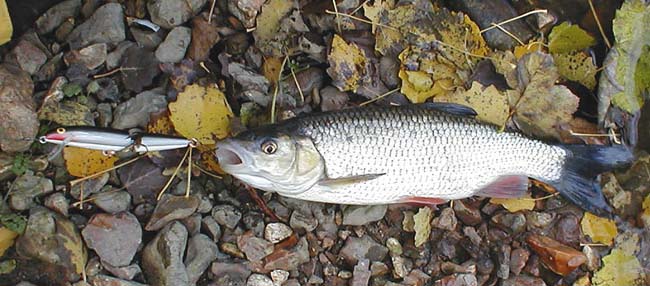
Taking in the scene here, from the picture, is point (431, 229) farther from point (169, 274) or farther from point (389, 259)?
point (169, 274)

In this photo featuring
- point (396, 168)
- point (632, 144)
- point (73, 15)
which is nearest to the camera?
point (396, 168)

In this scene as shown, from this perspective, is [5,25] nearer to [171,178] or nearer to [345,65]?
[171,178]

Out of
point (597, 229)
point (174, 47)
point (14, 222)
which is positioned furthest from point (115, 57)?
point (597, 229)

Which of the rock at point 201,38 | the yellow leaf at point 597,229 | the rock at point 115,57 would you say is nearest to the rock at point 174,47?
the rock at point 201,38

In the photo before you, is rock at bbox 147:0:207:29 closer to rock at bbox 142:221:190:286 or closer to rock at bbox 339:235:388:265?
rock at bbox 142:221:190:286

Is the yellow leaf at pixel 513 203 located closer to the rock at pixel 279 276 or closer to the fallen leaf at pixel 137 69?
the rock at pixel 279 276

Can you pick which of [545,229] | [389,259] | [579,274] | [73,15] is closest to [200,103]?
[73,15]
